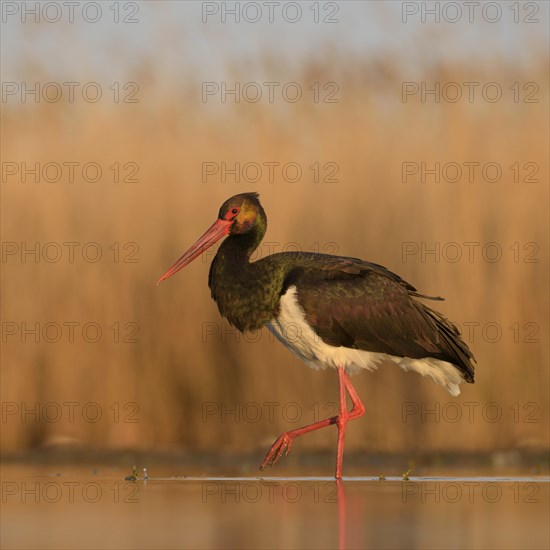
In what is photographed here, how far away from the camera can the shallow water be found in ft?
18.1

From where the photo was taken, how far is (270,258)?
8961 millimetres

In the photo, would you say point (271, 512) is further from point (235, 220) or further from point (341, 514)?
point (235, 220)

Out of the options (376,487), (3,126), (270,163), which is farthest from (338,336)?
(3,126)

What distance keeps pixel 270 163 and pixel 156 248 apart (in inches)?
38.2

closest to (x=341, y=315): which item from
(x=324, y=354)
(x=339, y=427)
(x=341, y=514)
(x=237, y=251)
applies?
(x=324, y=354)

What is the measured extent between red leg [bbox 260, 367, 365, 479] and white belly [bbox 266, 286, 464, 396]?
0.11 metres

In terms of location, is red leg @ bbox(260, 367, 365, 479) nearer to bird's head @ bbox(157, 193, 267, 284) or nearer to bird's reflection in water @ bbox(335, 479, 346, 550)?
bird's reflection in water @ bbox(335, 479, 346, 550)

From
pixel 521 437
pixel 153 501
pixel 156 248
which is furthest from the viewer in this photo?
pixel 156 248

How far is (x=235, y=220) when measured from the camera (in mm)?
9188

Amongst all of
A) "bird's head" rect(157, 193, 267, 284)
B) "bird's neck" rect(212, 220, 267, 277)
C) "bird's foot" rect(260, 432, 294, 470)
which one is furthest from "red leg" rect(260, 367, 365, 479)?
"bird's head" rect(157, 193, 267, 284)

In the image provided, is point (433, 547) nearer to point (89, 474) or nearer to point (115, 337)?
point (89, 474)

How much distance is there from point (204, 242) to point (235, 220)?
0.21 metres

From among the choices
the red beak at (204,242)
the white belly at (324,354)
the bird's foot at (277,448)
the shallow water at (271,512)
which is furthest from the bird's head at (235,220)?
the shallow water at (271,512)

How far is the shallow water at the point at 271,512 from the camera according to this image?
5512mm
